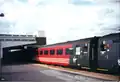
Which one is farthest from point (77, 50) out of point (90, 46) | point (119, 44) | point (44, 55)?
point (44, 55)

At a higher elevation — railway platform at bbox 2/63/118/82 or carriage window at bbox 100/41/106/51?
carriage window at bbox 100/41/106/51

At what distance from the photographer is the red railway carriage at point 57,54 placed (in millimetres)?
23672


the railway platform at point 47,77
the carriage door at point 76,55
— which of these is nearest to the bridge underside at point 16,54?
the carriage door at point 76,55

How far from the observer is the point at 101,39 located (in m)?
18.2

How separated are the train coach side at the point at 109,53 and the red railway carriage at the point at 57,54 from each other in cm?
543

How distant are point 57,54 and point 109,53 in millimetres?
10639

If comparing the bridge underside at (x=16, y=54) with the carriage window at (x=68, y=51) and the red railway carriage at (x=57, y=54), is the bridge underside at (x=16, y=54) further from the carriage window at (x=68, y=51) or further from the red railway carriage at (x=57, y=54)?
the carriage window at (x=68, y=51)

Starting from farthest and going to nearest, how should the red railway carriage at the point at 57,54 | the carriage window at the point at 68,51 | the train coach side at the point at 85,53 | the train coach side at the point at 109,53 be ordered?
the red railway carriage at the point at 57,54 → the carriage window at the point at 68,51 → the train coach side at the point at 85,53 → the train coach side at the point at 109,53

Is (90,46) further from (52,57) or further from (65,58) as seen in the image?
(52,57)

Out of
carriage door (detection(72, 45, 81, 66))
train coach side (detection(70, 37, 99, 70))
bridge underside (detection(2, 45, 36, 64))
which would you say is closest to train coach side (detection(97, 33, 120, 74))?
train coach side (detection(70, 37, 99, 70))

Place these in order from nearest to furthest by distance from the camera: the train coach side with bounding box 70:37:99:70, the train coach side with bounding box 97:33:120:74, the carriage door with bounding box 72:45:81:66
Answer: the train coach side with bounding box 97:33:120:74 → the train coach side with bounding box 70:37:99:70 → the carriage door with bounding box 72:45:81:66

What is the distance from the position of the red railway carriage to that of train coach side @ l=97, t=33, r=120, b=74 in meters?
5.43

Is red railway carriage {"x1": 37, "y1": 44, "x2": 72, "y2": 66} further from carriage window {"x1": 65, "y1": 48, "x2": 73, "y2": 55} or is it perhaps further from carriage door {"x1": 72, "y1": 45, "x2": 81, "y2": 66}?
carriage door {"x1": 72, "y1": 45, "x2": 81, "y2": 66}

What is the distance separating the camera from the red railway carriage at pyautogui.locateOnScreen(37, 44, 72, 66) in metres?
23.7
